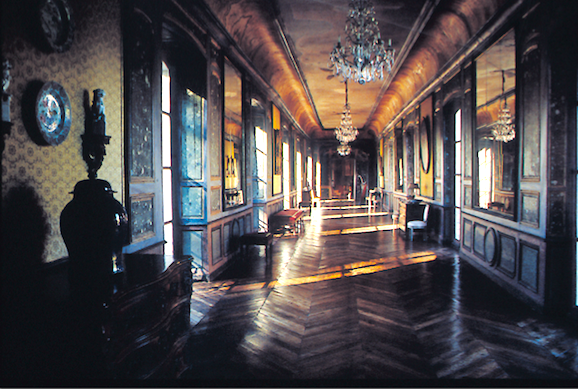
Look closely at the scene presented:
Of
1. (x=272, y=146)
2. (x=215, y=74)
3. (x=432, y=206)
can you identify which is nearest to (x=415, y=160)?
→ (x=432, y=206)

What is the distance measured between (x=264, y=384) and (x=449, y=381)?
3.70 ft

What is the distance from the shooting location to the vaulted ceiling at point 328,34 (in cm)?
432

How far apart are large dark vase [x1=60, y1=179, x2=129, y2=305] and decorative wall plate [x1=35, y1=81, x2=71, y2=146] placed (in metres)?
0.51

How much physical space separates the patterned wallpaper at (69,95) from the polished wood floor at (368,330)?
1385mm

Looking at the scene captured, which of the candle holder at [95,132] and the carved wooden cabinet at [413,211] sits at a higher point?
the candle holder at [95,132]

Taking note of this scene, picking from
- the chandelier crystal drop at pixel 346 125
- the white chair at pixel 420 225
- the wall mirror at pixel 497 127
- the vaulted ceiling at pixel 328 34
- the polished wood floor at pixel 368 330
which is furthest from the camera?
the chandelier crystal drop at pixel 346 125

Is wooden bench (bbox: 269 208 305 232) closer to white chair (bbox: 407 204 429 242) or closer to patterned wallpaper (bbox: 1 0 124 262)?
white chair (bbox: 407 204 429 242)

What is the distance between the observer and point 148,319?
1505mm

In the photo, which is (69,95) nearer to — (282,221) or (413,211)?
(282,221)

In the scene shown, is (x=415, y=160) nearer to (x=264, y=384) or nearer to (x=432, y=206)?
(x=432, y=206)

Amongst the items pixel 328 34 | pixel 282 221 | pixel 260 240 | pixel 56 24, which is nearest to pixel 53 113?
pixel 56 24

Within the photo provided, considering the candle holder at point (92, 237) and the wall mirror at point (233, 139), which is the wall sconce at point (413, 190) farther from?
the candle holder at point (92, 237)

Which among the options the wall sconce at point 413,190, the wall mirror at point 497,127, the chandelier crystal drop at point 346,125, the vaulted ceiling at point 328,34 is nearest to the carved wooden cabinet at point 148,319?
the vaulted ceiling at point 328,34

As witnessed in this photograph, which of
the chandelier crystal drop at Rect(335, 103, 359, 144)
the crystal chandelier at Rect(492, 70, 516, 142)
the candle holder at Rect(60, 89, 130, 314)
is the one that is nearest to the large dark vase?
the candle holder at Rect(60, 89, 130, 314)
